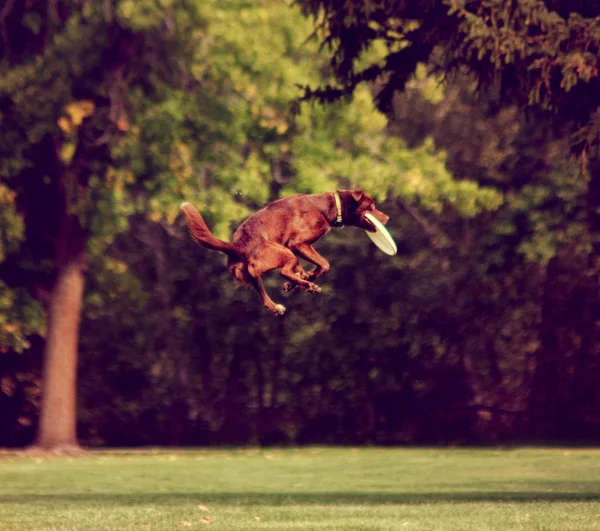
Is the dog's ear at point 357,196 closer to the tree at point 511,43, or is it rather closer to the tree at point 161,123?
the tree at point 511,43

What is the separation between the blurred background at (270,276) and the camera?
23.1m

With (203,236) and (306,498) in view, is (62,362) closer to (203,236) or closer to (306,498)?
(306,498)

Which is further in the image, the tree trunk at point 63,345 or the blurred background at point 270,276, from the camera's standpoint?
the tree trunk at point 63,345

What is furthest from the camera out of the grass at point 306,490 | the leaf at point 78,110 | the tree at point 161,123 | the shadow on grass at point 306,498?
the tree at point 161,123

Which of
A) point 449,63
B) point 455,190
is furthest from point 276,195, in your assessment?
point 449,63

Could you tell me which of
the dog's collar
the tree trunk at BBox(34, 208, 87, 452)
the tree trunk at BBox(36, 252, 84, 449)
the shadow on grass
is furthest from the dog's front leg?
the tree trunk at BBox(36, 252, 84, 449)

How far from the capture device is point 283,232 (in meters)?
7.98

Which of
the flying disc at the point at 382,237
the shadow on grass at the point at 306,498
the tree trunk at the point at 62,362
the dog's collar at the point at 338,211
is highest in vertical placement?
the tree trunk at the point at 62,362

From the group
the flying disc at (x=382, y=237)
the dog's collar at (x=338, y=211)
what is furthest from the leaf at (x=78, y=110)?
the dog's collar at (x=338, y=211)

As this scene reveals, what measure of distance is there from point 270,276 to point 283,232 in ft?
63.4

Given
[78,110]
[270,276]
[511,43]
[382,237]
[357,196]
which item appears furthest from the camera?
[270,276]

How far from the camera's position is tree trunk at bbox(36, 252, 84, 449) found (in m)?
24.8

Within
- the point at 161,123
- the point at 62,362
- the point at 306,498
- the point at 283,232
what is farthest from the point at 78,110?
the point at 283,232

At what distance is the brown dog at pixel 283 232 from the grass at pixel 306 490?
506 centimetres
